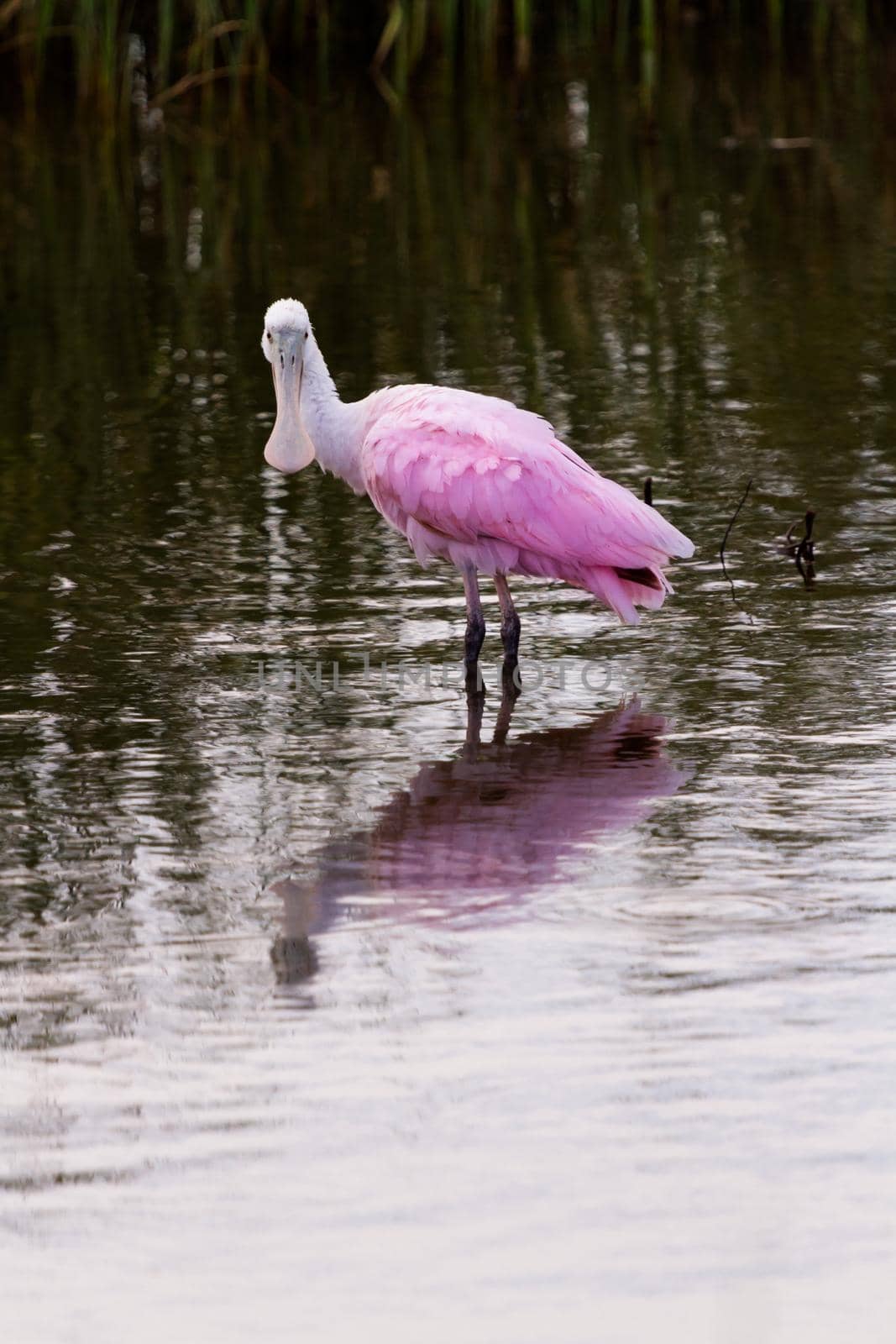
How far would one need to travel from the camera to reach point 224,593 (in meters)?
8.07

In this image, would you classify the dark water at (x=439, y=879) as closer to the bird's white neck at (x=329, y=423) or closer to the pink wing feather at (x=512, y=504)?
the pink wing feather at (x=512, y=504)

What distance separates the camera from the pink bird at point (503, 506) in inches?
283

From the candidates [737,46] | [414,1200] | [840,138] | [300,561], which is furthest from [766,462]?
[737,46]

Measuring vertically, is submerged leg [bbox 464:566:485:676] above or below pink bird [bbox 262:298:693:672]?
below

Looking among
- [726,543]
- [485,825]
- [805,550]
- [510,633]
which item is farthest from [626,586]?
[485,825]

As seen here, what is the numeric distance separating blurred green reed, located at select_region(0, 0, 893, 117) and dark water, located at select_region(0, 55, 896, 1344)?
980cm

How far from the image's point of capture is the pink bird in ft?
23.6

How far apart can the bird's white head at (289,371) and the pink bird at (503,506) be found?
0.33 meters

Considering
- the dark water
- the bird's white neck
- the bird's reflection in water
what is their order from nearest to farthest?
the dark water
the bird's reflection in water
the bird's white neck

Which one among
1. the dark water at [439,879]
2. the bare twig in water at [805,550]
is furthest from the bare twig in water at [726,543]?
the bare twig in water at [805,550]

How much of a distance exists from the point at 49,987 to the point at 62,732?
73.8 inches

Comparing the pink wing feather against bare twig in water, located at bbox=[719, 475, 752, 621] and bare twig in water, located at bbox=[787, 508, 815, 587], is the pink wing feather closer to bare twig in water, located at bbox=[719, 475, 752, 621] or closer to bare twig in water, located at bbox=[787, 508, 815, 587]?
bare twig in water, located at bbox=[719, 475, 752, 621]

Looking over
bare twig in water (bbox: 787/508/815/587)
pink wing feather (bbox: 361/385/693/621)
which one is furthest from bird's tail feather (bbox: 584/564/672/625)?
bare twig in water (bbox: 787/508/815/587)

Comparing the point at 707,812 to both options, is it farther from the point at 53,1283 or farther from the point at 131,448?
the point at 131,448
